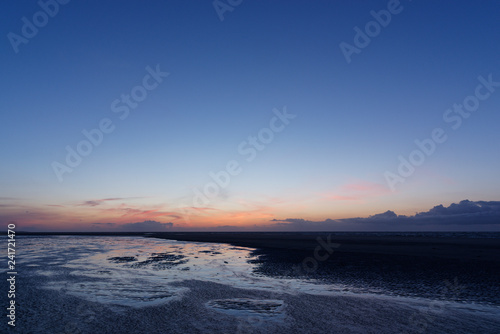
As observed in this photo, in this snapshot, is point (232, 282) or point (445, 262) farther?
point (445, 262)

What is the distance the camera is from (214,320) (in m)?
10.9

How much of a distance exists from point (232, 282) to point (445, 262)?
19.5 meters

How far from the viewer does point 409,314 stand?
11516 mm

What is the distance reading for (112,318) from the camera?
11023 millimetres

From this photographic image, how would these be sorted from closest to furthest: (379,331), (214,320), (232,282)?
(379,331)
(214,320)
(232,282)

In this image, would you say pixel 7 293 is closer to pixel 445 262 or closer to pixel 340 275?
pixel 340 275

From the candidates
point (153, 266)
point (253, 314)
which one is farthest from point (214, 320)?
point (153, 266)

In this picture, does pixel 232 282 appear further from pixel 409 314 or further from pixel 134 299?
pixel 409 314

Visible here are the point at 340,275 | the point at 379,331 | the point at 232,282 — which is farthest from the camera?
the point at 340,275

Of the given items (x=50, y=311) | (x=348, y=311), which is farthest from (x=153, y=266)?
(x=348, y=311)

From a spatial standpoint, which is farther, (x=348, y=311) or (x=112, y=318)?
(x=348, y=311)

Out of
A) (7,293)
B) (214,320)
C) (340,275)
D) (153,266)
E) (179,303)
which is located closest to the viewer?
(214,320)

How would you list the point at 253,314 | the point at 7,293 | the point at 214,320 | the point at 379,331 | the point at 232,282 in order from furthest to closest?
the point at 232,282
the point at 7,293
the point at 253,314
the point at 214,320
the point at 379,331

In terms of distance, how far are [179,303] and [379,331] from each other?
8074mm
